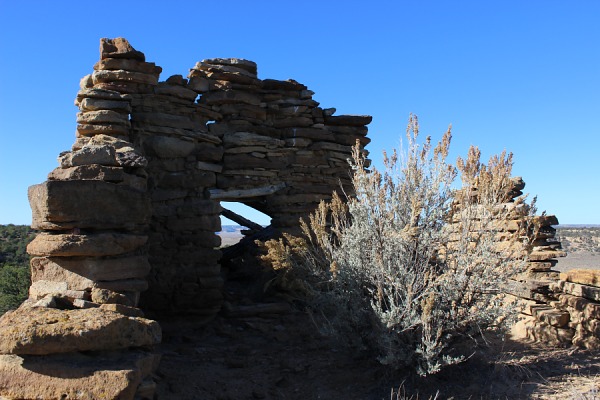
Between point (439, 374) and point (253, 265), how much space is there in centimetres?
393

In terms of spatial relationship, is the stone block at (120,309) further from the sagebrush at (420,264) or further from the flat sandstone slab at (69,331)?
the sagebrush at (420,264)

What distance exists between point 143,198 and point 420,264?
247 centimetres

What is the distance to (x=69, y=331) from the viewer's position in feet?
9.66

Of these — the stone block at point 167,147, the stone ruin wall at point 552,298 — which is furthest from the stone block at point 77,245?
the stone ruin wall at point 552,298

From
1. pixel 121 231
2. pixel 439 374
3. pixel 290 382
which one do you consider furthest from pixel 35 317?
pixel 439 374

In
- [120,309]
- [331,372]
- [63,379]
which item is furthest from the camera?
[331,372]

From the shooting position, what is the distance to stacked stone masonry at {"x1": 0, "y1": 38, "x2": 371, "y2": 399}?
9.63 feet

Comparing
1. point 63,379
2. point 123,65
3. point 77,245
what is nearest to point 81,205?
point 77,245

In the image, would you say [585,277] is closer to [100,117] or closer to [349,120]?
[349,120]

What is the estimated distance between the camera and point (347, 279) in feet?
15.5

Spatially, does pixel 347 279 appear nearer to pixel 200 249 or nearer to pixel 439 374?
pixel 439 374

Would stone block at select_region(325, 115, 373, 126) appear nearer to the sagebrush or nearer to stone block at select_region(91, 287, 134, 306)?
the sagebrush

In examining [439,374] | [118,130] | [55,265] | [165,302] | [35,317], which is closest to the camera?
[35,317]

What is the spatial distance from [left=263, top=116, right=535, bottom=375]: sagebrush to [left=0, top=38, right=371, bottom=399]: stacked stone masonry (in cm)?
189
